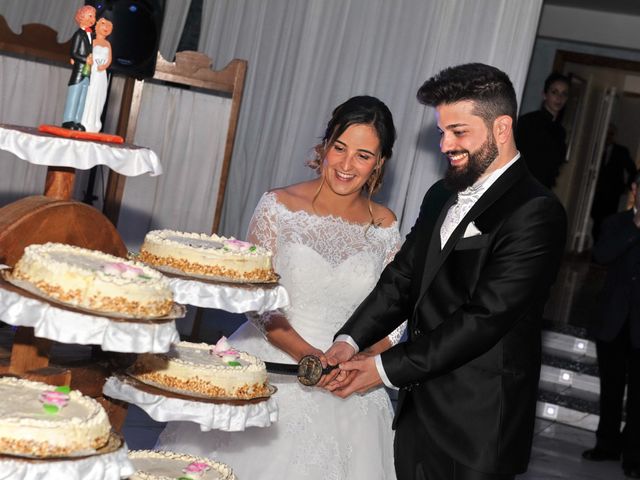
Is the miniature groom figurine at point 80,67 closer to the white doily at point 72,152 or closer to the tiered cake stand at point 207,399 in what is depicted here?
the white doily at point 72,152

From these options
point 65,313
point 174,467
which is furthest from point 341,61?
point 65,313

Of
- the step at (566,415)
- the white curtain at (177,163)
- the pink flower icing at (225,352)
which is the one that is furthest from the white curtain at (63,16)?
the pink flower icing at (225,352)

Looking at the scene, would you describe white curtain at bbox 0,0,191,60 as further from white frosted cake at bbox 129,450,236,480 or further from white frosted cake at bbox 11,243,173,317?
white frosted cake at bbox 11,243,173,317

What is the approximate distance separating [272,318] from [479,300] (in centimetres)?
118

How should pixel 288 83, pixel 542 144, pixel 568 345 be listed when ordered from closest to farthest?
1. pixel 542 144
2. pixel 288 83
3. pixel 568 345

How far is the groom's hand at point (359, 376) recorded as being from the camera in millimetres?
3211

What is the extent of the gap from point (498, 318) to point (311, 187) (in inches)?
55.4

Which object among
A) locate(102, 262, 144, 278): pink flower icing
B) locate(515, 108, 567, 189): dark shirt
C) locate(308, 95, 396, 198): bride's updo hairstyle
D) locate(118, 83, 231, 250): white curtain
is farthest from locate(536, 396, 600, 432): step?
locate(102, 262, 144, 278): pink flower icing

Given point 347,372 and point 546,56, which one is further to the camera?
point 546,56

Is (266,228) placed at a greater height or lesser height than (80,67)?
lesser

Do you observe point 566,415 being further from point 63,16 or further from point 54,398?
point 54,398

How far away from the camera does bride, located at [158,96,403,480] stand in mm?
3746

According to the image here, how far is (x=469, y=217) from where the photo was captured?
3102 mm

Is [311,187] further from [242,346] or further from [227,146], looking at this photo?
[227,146]
